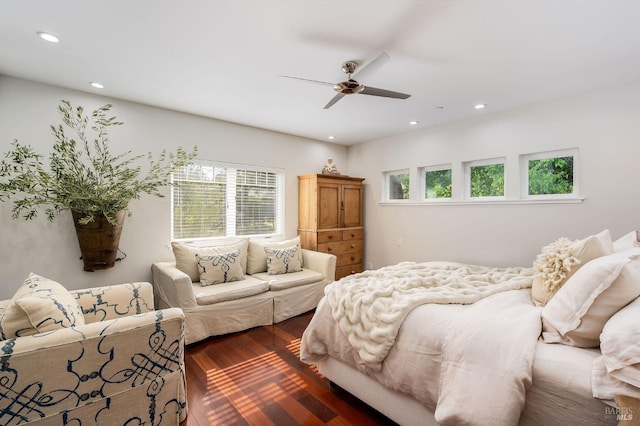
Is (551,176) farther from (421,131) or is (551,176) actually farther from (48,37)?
(48,37)

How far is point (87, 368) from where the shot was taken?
4.80 feet

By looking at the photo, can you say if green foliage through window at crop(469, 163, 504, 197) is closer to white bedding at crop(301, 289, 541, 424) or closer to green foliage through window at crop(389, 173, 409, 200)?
green foliage through window at crop(389, 173, 409, 200)

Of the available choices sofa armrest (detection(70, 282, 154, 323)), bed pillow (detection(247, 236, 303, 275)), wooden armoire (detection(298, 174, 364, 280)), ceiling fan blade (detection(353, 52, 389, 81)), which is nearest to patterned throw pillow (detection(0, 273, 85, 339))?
sofa armrest (detection(70, 282, 154, 323))

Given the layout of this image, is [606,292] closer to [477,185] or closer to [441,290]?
[441,290]

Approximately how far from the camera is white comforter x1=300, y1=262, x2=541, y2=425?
1.23 meters

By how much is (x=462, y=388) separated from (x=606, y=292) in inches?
29.7

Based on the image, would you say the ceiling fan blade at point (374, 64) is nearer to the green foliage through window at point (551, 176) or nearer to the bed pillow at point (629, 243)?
the bed pillow at point (629, 243)

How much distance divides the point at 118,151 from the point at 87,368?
262 cm

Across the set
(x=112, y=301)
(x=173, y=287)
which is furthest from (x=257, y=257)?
(x=112, y=301)

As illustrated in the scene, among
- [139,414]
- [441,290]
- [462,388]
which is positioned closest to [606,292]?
[462,388]

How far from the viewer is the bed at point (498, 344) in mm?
1141

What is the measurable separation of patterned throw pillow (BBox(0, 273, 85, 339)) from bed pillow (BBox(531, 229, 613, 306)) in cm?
276

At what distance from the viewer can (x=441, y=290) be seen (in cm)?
210

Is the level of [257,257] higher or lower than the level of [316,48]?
lower
